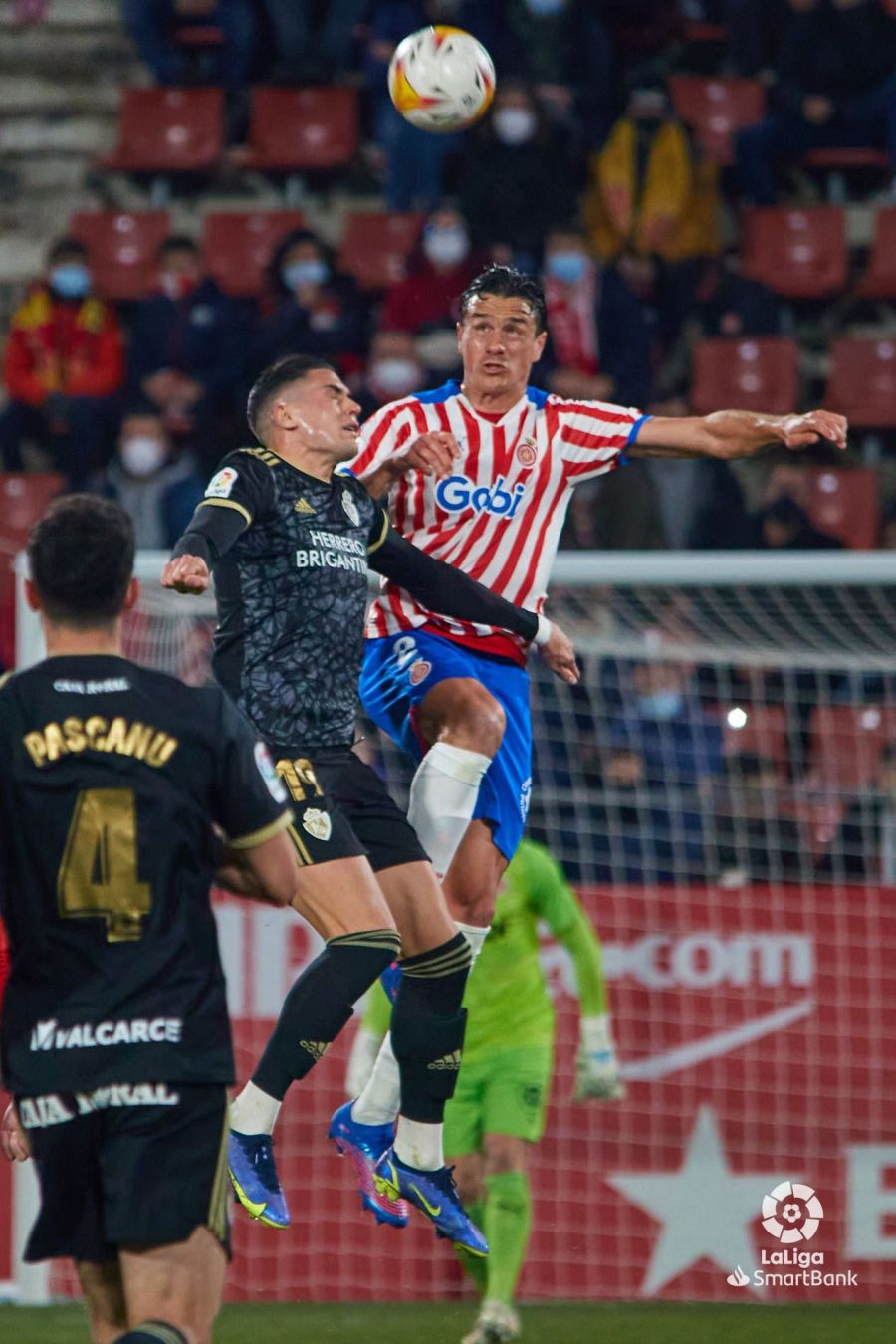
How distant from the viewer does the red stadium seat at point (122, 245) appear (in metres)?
15.4

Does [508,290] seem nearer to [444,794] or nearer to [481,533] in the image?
[481,533]

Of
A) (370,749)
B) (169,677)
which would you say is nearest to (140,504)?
(370,749)

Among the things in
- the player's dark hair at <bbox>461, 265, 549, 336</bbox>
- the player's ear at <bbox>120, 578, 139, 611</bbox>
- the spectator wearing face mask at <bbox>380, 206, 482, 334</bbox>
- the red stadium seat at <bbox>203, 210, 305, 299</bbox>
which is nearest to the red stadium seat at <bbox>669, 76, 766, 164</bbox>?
the spectator wearing face mask at <bbox>380, 206, 482, 334</bbox>

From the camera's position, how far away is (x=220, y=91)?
16.0 meters

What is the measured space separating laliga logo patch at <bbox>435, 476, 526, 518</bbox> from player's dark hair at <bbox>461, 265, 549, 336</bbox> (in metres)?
0.51

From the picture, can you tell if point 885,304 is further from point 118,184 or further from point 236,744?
point 236,744

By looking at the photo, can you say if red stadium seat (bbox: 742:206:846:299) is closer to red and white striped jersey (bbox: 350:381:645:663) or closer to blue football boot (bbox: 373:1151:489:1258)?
red and white striped jersey (bbox: 350:381:645:663)

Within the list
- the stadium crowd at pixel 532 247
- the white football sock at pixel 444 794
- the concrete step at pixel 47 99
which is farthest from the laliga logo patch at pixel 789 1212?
the concrete step at pixel 47 99

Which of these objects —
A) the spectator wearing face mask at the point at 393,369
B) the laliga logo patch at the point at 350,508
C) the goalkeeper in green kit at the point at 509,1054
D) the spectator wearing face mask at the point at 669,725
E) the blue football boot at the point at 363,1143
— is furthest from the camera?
the spectator wearing face mask at the point at 393,369

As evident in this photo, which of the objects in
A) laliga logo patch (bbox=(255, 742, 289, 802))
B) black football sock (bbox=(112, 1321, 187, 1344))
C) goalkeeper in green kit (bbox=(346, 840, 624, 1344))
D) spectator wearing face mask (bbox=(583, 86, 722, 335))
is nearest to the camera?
black football sock (bbox=(112, 1321, 187, 1344))

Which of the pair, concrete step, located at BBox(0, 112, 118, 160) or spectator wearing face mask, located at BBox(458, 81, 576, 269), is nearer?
spectator wearing face mask, located at BBox(458, 81, 576, 269)

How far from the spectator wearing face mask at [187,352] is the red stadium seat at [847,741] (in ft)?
16.6

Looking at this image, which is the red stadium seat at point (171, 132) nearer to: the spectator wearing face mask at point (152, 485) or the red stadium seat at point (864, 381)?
the spectator wearing face mask at point (152, 485)

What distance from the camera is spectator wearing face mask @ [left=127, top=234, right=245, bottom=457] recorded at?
45.5 ft
